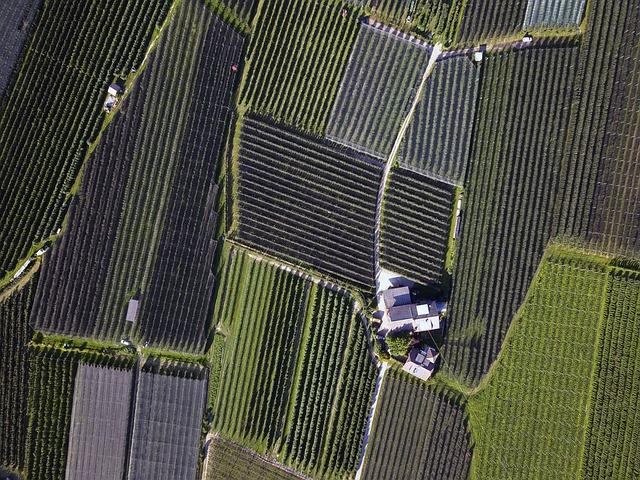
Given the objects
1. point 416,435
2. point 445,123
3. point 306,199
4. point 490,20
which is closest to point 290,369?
point 416,435

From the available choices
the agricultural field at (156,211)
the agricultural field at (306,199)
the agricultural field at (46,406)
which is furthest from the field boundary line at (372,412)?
the agricultural field at (46,406)

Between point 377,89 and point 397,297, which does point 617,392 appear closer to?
point 397,297

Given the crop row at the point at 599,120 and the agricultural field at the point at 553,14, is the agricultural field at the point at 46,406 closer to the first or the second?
the crop row at the point at 599,120

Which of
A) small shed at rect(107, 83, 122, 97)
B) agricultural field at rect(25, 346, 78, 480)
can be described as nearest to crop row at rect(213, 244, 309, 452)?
agricultural field at rect(25, 346, 78, 480)

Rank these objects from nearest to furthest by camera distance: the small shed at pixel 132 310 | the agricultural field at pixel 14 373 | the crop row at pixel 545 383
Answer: the crop row at pixel 545 383, the agricultural field at pixel 14 373, the small shed at pixel 132 310

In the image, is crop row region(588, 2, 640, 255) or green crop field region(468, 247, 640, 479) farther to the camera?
crop row region(588, 2, 640, 255)

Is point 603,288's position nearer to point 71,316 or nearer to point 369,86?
point 369,86

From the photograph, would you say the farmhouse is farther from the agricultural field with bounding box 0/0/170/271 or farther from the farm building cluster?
the agricultural field with bounding box 0/0/170/271
